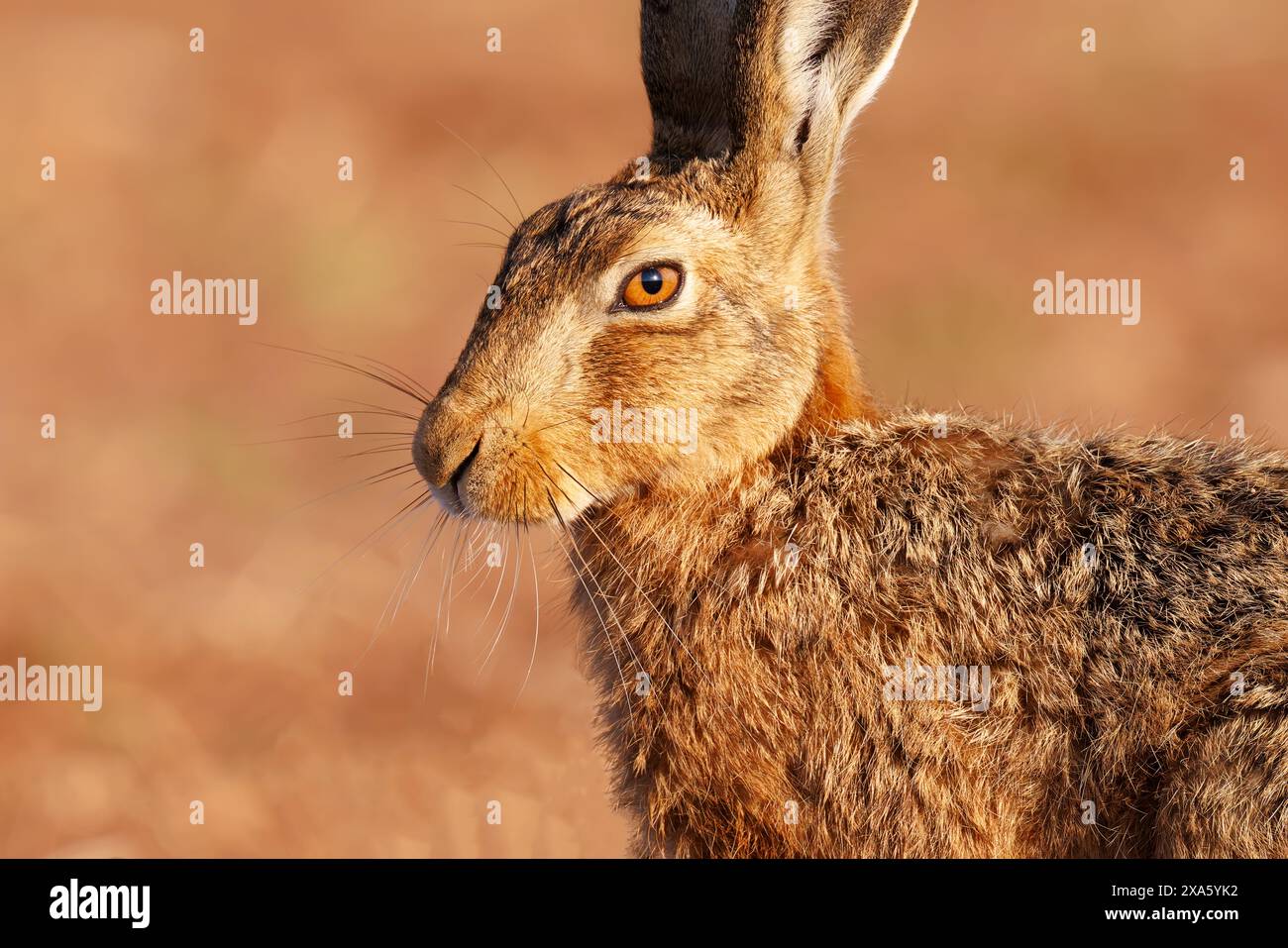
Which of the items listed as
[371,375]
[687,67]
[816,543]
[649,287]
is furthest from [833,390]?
[371,375]

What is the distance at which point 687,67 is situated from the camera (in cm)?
459

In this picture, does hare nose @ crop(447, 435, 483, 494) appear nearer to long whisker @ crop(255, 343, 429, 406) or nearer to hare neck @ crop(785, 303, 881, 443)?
long whisker @ crop(255, 343, 429, 406)

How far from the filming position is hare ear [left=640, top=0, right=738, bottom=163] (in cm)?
456

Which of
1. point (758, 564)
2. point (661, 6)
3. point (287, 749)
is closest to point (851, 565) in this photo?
point (758, 564)

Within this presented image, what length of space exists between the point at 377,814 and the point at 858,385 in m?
2.77

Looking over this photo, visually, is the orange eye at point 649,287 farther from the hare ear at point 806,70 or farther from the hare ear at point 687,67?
the hare ear at point 687,67

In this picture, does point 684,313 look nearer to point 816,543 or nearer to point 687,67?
point 816,543

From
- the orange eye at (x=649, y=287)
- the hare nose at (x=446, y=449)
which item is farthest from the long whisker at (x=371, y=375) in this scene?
the orange eye at (x=649, y=287)

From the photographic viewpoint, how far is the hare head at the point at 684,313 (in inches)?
154

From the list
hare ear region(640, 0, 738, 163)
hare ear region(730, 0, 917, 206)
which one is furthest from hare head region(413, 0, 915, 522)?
hare ear region(640, 0, 738, 163)

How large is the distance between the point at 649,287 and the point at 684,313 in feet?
0.42

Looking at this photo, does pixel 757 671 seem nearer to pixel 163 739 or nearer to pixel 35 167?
pixel 163 739

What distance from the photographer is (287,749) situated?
6184 mm

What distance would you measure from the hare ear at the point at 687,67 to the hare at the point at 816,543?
18 cm
